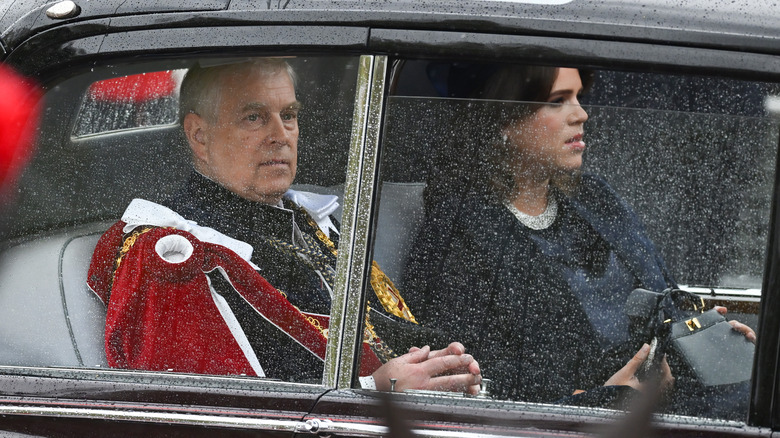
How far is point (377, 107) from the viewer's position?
2004 millimetres

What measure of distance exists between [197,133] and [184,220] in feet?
0.66

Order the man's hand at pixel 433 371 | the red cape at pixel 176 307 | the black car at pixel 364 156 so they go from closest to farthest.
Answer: the black car at pixel 364 156, the man's hand at pixel 433 371, the red cape at pixel 176 307

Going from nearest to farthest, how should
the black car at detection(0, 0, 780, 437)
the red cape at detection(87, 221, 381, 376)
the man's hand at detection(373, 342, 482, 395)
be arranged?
the black car at detection(0, 0, 780, 437) → the man's hand at detection(373, 342, 482, 395) → the red cape at detection(87, 221, 381, 376)

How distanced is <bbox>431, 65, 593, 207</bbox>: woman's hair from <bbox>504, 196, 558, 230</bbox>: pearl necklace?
0.04 meters

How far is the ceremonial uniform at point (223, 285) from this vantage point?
208cm

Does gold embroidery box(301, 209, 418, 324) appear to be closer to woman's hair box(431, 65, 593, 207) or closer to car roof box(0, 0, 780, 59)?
woman's hair box(431, 65, 593, 207)

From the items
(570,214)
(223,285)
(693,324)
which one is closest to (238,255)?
(223,285)

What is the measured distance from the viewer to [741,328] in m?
1.93

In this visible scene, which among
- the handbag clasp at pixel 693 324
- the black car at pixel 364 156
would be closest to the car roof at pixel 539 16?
the black car at pixel 364 156

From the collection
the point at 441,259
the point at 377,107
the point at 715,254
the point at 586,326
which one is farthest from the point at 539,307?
the point at 377,107

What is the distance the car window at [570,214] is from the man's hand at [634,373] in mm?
11

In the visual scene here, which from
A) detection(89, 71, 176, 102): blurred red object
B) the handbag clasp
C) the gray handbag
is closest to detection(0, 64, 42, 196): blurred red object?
detection(89, 71, 176, 102): blurred red object

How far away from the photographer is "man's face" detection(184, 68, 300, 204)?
6.87ft

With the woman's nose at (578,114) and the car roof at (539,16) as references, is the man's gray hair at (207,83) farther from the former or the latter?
the woman's nose at (578,114)
